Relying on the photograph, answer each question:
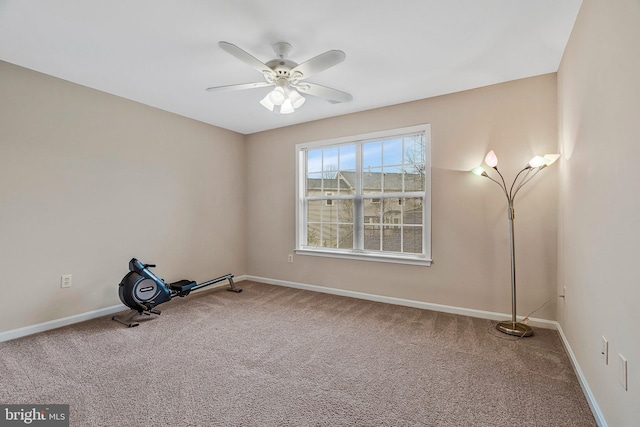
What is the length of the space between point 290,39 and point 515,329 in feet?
10.7

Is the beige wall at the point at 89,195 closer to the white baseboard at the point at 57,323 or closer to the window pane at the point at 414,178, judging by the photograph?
the white baseboard at the point at 57,323

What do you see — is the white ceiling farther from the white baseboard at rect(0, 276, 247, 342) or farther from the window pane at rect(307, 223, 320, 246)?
the white baseboard at rect(0, 276, 247, 342)

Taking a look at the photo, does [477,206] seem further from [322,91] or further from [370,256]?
[322,91]

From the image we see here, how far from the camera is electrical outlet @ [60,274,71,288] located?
3.05 meters

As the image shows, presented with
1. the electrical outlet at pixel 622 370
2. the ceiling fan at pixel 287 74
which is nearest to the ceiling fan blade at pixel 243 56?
the ceiling fan at pixel 287 74

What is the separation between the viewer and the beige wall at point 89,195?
2.75 meters

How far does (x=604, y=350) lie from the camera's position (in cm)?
159

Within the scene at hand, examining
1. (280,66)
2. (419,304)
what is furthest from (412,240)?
(280,66)

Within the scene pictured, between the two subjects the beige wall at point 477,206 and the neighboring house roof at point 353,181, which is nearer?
the beige wall at point 477,206

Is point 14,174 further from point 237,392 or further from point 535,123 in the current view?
point 535,123

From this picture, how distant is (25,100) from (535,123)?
4.90m

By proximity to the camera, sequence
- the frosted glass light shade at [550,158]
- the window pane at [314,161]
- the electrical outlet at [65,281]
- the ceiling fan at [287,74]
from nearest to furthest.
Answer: the ceiling fan at [287,74]
the frosted glass light shade at [550,158]
the electrical outlet at [65,281]
the window pane at [314,161]

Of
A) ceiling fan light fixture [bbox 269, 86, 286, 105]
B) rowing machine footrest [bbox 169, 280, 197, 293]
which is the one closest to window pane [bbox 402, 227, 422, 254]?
ceiling fan light fixture [bbox 269, 86, 286, 105]
